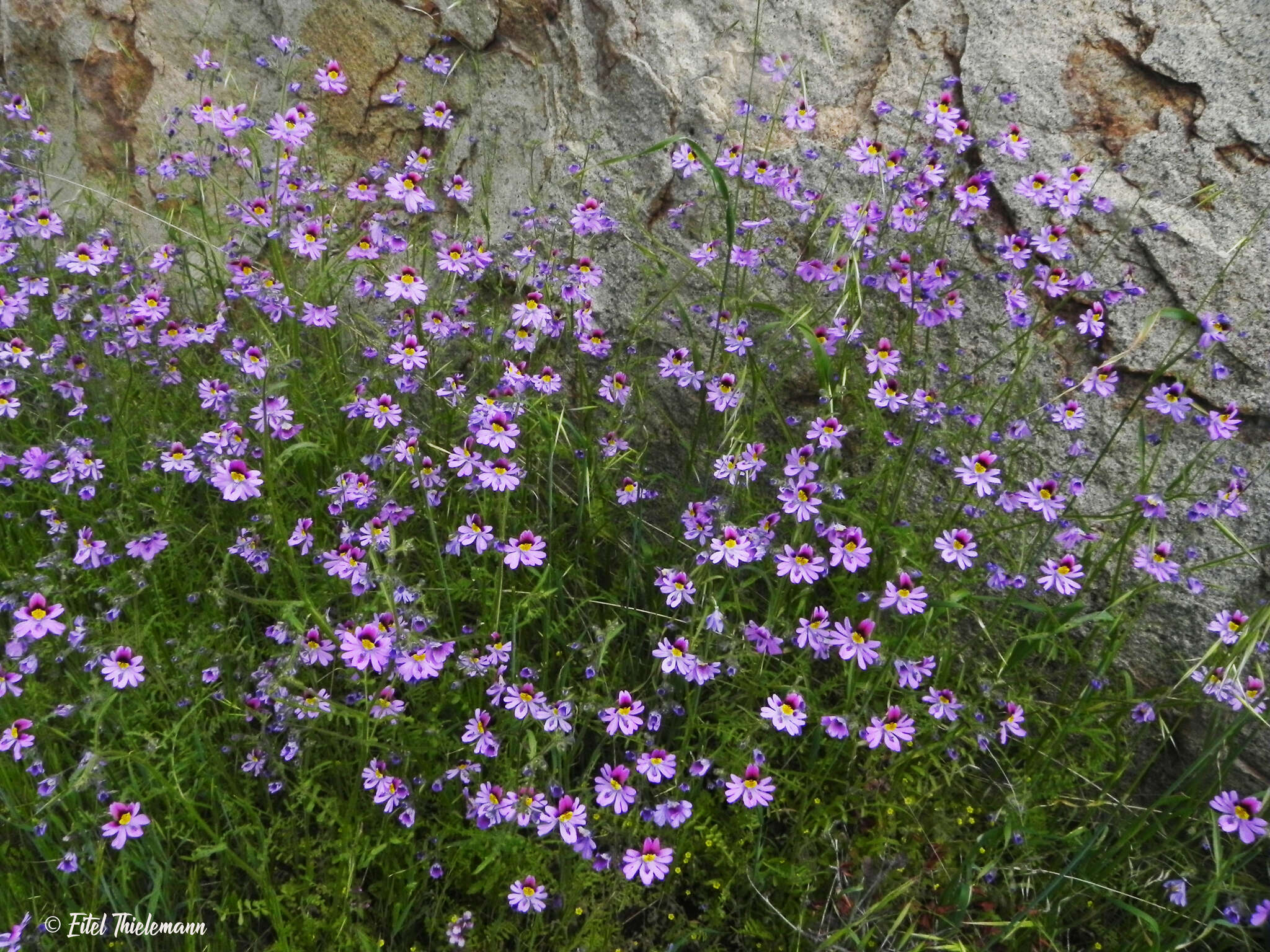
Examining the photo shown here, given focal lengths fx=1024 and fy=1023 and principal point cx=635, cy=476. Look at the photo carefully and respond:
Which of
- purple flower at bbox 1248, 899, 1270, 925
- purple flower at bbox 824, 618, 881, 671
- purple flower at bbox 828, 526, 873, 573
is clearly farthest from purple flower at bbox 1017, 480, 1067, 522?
purple flower at bbox 1248, 899, 1270, 925

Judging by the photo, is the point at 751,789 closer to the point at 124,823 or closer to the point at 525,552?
the point at 525,552

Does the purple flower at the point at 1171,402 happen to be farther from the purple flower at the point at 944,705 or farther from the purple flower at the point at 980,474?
the purple flower at the point at 944,705

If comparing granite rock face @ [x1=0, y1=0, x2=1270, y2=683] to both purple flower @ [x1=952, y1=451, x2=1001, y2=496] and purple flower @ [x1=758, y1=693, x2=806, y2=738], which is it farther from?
purple flower @ [x1=758, y1=693, x2=806, y2=738]

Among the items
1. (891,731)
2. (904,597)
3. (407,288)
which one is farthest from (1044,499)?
(407,288)

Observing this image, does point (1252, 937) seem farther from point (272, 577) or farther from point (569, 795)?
point (272, 577)

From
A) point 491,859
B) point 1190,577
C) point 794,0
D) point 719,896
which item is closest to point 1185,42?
point 794,0
